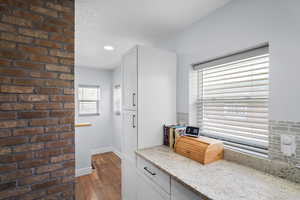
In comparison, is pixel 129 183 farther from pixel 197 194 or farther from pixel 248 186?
pixel 248 186

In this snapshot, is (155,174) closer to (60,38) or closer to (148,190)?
(148,190)

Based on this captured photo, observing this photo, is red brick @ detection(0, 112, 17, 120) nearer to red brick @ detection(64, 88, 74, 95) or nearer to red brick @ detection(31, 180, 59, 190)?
red brick @ detection(64, 88, 74, 95)

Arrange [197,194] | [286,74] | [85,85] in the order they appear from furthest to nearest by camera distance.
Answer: [85,85] < [286,74] < [197,194]

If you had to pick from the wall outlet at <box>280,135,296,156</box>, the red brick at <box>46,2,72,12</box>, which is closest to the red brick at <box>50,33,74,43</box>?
the red brick at <box>46,2,72,12</box>

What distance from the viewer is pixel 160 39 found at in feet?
8.18

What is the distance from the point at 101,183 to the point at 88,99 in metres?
2.42

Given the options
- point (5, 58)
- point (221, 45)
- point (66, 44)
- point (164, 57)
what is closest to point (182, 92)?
point (164, 57)

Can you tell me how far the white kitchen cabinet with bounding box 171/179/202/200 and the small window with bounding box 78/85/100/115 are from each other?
377cm

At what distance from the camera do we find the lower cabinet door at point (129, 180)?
6.29ft

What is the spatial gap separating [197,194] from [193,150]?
0.55 m

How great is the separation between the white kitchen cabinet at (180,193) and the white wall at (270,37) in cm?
90

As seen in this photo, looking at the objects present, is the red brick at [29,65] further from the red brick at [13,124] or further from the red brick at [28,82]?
the red brick at [13,124]

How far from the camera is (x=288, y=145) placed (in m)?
1.14

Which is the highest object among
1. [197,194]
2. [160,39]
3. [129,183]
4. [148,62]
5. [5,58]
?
[160,39]
